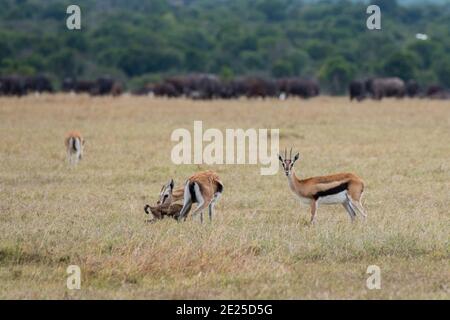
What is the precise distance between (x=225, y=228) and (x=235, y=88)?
33.3m

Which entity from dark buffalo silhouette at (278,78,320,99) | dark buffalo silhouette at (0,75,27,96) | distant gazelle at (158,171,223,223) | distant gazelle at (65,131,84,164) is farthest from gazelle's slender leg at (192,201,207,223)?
dark buffalo silhouette at (278,78,320,99)

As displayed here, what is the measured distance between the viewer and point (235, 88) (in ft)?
141

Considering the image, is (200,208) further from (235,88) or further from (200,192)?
(235,88)

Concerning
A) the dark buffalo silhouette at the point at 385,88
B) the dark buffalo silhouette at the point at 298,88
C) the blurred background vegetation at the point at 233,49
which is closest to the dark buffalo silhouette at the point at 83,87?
the dark buffalo silhouette at the point at 298,88

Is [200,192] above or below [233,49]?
below

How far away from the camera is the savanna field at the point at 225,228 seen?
7.88 m

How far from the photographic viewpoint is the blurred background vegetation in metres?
58.7

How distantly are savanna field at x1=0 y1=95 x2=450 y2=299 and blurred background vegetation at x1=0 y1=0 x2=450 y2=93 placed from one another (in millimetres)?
39293

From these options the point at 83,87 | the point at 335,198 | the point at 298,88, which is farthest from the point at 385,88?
the point at 335,198

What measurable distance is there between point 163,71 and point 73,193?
5446 centimetres

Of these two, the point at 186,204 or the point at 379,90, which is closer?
the point at 186,204

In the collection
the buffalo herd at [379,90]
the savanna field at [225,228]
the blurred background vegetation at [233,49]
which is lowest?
the savanna field at [225,228]

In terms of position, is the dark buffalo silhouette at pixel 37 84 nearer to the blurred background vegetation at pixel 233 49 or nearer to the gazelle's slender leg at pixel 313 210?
the blurred background vegetation at pixel 233 49
